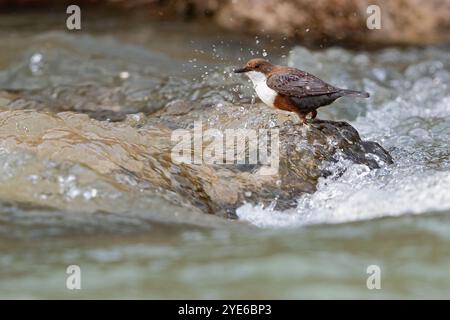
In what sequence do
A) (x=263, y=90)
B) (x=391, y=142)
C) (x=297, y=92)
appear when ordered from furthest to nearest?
(x=391, y=142) < (x=263, y=90) < (x=297, y=92)

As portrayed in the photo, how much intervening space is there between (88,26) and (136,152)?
5.28 m

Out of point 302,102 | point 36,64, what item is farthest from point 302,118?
point 36,64

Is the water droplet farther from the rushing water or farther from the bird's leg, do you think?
the bird's leg

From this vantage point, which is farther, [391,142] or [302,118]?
[391,142]

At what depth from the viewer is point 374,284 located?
148 inches

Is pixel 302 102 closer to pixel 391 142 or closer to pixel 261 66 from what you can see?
pixel 261 66

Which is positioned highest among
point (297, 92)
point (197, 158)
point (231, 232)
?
point (297, 92)

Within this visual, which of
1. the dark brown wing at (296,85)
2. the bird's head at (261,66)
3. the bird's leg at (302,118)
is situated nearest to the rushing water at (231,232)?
the bird's leg at (302,118)

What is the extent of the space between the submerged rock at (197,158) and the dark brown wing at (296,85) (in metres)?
0.22

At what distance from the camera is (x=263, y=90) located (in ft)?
19.4

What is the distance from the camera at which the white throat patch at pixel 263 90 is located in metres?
5.84

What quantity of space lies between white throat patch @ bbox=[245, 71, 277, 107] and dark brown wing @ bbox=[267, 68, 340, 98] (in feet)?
0.12

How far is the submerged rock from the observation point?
5008 millimetres

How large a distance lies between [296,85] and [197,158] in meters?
0.86
